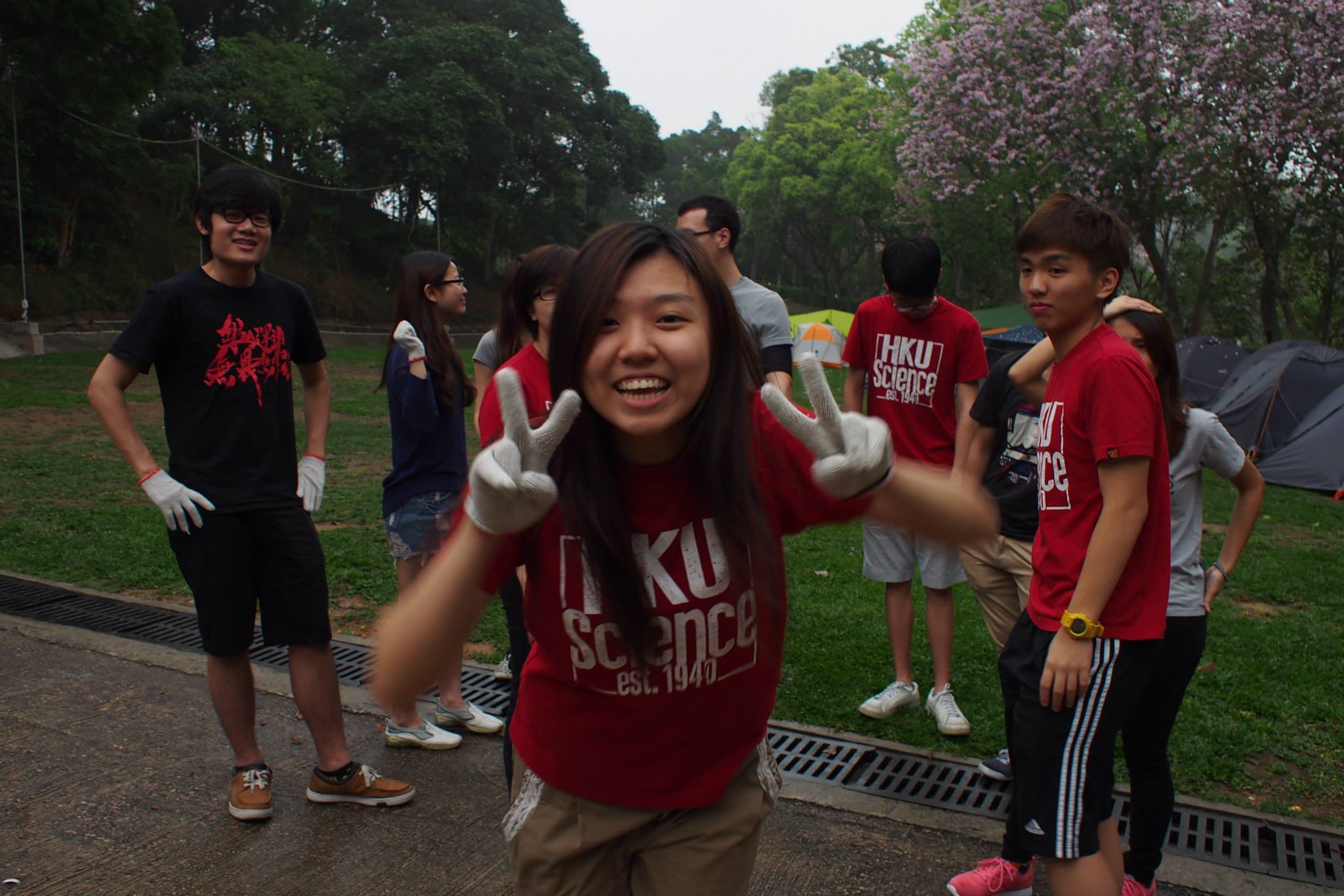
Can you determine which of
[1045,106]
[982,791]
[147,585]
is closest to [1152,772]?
[982,791]

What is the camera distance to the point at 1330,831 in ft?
11.4

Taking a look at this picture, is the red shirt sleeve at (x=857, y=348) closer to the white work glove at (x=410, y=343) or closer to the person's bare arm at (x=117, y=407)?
the white work glove at (x=410, y=343)

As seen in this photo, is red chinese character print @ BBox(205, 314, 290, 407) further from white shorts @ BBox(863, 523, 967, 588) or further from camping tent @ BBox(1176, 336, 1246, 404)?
camping tent @ BBox(1176, 336, 1246, 404)

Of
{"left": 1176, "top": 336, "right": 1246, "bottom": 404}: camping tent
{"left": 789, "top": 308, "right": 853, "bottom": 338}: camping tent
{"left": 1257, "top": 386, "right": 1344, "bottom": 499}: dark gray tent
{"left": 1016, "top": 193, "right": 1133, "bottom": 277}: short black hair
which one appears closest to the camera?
{"left": 1016, "top": 193, "right": 1133, "bottom": 277}: short black hair

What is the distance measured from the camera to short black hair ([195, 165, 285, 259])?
3.51 metres

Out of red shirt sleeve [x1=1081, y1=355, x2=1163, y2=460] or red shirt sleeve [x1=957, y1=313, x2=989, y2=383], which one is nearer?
red shirt sleeve [x1=1081, y1=355, x2=1163, y2=460]

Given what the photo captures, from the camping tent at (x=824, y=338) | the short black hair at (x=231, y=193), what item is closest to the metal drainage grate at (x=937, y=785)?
the short black hair at (x=231, y=193)

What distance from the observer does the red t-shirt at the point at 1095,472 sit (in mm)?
2441

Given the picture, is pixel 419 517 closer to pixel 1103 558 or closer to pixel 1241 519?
pixel 1103 558

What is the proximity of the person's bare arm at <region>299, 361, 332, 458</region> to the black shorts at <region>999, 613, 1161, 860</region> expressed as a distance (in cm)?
274

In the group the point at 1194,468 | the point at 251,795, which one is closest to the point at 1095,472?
the point at 1194,468

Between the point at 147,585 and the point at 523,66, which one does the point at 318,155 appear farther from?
the point at 147,585

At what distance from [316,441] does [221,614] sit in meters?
0.79

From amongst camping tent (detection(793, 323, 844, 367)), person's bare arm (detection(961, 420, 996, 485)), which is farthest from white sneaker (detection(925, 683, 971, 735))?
camping tent (detection(793, 323, 844, 367))
